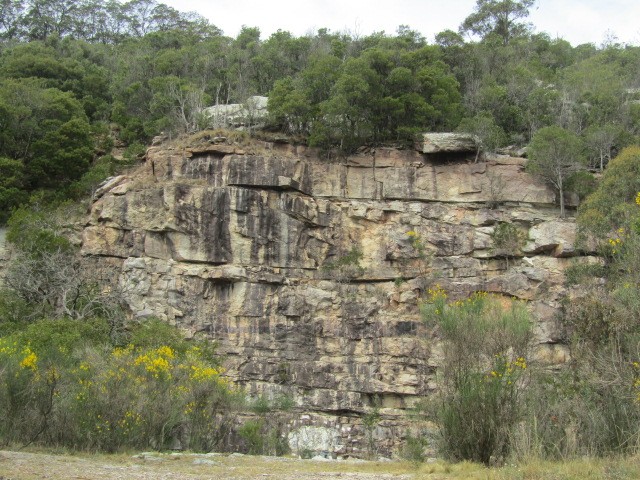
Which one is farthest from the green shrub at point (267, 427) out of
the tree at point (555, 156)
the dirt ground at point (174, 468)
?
the tree at point (555, 156)

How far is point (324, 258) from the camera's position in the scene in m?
34.9

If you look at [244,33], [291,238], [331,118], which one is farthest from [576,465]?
[244,33]

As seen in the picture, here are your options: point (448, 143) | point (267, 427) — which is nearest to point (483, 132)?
point (448, 143)

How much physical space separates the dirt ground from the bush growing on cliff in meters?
1.57

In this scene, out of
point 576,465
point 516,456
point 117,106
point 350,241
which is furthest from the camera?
point 117,106

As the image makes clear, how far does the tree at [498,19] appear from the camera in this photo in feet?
191

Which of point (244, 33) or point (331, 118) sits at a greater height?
point (244, 33)

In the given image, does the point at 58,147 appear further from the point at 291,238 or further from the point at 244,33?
the point at 244,33

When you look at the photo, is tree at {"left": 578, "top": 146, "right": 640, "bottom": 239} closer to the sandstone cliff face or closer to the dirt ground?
the sandstone cliff face

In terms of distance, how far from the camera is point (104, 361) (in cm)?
2114

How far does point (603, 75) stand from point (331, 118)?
18493 mm

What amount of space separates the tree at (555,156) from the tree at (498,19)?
24.3 meters

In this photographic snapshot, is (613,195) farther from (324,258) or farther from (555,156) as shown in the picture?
(324,258)

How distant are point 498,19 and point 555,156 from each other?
2719cm
